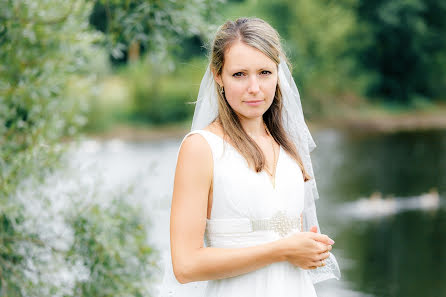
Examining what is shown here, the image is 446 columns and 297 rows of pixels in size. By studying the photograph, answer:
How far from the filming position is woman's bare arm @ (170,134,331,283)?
188cm

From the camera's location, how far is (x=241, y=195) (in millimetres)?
1958

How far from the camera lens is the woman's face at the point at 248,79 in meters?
1.98

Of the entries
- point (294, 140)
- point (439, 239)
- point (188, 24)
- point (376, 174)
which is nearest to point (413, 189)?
point (376, 174)

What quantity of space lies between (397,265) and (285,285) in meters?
8.26

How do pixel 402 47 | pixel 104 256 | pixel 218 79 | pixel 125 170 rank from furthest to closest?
pixel 402 47 < pixel 125 170 < pixel 104 256 < pixel 218 79

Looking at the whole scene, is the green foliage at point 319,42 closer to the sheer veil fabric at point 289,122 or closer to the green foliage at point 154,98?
the green foliage at point 154,98

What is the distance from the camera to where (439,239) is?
11.0 meters

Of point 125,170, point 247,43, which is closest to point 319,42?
point 125,170

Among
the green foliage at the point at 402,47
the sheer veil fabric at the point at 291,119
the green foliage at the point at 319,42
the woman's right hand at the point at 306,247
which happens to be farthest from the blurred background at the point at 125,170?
the green foliage at the point at 402,47

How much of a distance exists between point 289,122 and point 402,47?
114ft

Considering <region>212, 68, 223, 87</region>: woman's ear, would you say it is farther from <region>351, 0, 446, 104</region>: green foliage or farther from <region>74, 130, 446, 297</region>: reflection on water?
<region>351, 0, 446, 104</region>: green foliage

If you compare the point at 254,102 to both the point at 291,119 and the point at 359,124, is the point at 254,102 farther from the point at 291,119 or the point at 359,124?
the point at 359,124

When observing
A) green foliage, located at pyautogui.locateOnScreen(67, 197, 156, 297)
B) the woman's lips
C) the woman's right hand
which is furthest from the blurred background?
the woman's right hand

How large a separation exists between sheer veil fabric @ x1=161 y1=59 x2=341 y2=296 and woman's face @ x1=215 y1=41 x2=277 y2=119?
140 mm
